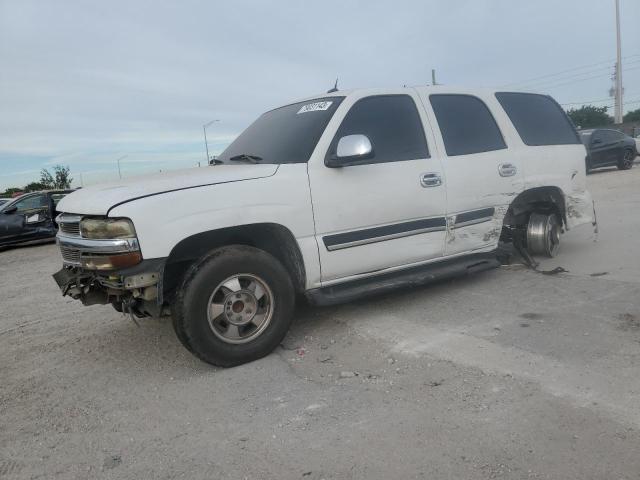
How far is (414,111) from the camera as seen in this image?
4.65 metres

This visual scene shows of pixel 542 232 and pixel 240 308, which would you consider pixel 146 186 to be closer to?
pixel 240 308

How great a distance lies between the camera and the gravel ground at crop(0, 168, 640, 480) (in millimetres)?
2506

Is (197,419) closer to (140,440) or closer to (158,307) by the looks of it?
(140,440)

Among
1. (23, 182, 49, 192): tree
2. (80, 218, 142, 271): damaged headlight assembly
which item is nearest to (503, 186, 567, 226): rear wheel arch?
(80, 218, 142, 271): damaged headlight assembly

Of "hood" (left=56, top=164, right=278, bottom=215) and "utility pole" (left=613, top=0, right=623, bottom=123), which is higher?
"utility pole" (left=613, top=0, right=623, bottom=123)

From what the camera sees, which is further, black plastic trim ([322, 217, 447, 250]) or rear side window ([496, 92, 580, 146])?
rear side window ([496, 92, 580, 146])

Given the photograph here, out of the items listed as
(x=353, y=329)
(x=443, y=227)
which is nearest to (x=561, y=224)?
(x=443, y=227)

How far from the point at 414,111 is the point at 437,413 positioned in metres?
2.71

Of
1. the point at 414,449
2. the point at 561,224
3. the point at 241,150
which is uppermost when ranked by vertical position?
the point at 241,150

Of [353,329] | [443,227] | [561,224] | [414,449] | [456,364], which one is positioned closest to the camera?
[414,449]

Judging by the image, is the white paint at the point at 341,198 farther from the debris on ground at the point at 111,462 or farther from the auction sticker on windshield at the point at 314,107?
the debris on ground at the point at 111,462

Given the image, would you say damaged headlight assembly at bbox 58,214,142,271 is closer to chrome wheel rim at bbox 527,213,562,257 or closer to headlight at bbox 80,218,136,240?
headlight at bbox 80,218,136,240

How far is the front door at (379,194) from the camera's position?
402 centimetres

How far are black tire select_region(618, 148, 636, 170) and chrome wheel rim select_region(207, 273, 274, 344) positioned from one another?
721 inches
